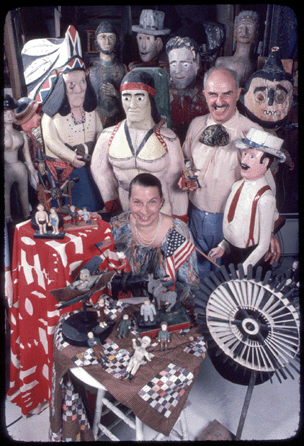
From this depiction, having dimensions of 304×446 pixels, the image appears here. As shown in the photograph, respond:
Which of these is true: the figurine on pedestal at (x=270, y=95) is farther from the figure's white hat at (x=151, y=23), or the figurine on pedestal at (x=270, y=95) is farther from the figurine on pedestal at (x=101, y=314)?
the figurine on pedestal at (x=101, y=314)

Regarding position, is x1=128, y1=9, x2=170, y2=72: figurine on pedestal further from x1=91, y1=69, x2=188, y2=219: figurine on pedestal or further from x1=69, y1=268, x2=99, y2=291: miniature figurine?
x1=69, y1=268, x2=99, y2=291: miniature figurine

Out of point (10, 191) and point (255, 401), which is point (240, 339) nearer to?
point (255, 401)

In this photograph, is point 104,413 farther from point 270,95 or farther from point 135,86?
point 270,95

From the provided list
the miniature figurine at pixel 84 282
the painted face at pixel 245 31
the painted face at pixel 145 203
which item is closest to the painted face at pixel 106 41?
the painted face at pixel 245 31

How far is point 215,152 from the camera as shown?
7.70 feet

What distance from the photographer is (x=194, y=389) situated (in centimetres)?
249

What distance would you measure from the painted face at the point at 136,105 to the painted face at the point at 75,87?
26cm

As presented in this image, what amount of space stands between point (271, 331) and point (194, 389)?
0.94 m

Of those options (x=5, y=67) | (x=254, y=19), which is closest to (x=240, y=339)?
(x=254, y=19)

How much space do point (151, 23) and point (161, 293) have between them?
1.63 meters

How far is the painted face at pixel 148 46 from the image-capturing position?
A: 229 cm

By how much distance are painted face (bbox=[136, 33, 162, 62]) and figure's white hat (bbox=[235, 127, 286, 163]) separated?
31.8 inches

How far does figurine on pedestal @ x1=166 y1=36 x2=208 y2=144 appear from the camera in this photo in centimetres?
226

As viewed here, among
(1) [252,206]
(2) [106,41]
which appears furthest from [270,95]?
(2) [106,41]
